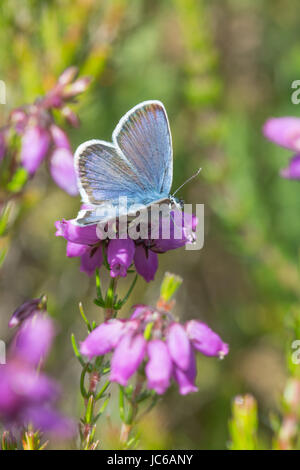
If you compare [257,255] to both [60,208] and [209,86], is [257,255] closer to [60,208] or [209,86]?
[209,86]

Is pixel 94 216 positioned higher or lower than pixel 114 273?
higher

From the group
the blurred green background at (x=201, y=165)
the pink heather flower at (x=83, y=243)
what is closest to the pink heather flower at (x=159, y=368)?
the pink heather flower at (x=83, y=243)

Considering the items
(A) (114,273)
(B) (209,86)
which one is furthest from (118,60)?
(A) (114,273)

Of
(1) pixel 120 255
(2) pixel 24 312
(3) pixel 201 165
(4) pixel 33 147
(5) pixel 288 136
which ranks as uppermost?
(3) pixel 201 165

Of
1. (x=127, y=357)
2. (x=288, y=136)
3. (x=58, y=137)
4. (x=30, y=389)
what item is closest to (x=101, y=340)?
(x=127, y=357)

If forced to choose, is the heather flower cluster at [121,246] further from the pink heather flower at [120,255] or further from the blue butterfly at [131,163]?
the blue butterfly at [131,163]

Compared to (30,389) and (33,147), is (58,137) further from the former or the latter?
(30,389)
